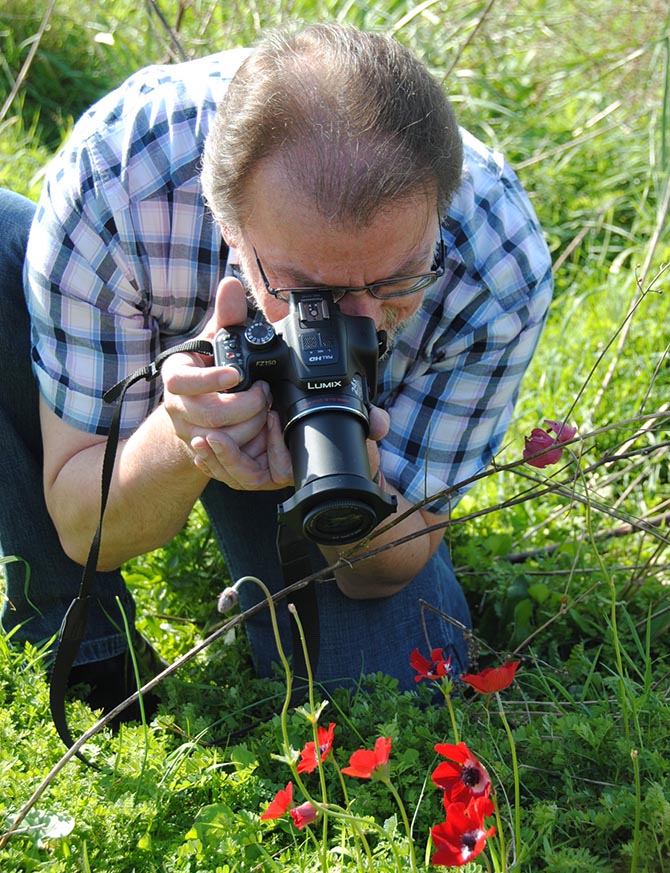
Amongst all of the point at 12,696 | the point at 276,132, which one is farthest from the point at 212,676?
the point at 276,132

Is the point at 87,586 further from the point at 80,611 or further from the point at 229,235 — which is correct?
the point at 229,235

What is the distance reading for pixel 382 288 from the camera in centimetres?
145

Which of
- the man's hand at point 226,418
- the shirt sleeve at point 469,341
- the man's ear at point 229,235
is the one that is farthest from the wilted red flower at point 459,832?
the man's ear at point 229,235

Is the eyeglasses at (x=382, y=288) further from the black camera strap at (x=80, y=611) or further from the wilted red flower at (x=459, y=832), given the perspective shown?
the wilted red flower at (x=459, y=832)

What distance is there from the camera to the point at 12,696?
1629 millimetres

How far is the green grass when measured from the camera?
4.16 ft

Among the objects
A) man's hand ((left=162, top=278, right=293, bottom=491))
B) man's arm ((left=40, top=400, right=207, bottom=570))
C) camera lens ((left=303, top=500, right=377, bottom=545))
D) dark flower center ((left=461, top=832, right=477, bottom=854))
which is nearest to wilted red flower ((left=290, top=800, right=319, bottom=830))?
dark flower center ((left=461, top=832, right=477, bottom=854))

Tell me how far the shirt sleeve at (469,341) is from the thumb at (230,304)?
446 millimetres

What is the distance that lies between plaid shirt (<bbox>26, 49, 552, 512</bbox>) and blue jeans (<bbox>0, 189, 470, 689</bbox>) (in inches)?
4.3

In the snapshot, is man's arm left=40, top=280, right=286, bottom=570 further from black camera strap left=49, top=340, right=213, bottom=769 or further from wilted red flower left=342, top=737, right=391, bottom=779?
wilted red flower left=342, top=737, right=391, bottom=779

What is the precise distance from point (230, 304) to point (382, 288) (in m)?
0.22

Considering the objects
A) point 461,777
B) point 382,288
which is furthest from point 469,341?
point 461,777

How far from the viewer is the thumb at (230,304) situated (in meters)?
1.34

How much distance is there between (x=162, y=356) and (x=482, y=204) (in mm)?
647
